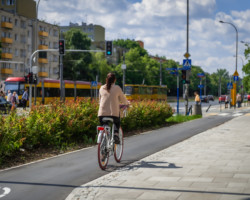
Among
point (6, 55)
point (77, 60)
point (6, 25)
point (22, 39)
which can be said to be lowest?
point (77, 60)

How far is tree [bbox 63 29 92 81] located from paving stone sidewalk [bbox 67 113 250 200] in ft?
220

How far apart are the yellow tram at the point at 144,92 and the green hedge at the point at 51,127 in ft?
112

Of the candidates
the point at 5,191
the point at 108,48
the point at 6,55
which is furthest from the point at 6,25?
the point at 5,191

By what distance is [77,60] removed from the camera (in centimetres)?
7606

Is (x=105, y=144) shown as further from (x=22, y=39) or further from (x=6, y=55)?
(x=22, y=39)

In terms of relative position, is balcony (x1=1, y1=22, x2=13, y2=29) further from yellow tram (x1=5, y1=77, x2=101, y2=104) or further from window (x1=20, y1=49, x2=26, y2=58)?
yellow tram (x1=5, y1=77, x2=101, y2=104)

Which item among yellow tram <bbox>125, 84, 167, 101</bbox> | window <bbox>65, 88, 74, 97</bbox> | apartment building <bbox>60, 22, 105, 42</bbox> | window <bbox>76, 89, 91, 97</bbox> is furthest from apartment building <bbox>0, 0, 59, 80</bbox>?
apartment building <bbox>60, 22, 105, 42</bbox>

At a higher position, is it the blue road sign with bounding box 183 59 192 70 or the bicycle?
the blue road sign with bounding box 183 59 192 70

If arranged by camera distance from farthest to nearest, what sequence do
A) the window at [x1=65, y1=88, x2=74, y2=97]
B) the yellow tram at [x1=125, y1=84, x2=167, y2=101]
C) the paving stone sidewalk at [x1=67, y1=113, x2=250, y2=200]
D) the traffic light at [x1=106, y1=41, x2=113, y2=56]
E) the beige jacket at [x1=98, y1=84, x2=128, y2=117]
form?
the yellow tram at [x1=125, y1=84, x2=167, y2=101] → the window at [x1=65, y1=88, x2=74, y2=97] → the traffic light at [x1=106, y1=41, x2=113, y2=56] → the beige jacket at [x1=98, y1=84, x2=128, y2=117] → the paving stone sidewalk at [x1=67, y1=113, x2=250, y2=200]

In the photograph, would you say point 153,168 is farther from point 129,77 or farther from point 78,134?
point 129,77

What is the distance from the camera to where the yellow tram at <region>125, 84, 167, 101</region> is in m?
49.2

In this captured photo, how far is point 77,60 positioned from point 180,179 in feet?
231

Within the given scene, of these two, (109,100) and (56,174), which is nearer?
(56,174)

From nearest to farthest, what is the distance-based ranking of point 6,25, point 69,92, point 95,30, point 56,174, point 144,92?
point 56,174
point 69,92
point 144,92
point 6,25
point 95,30
